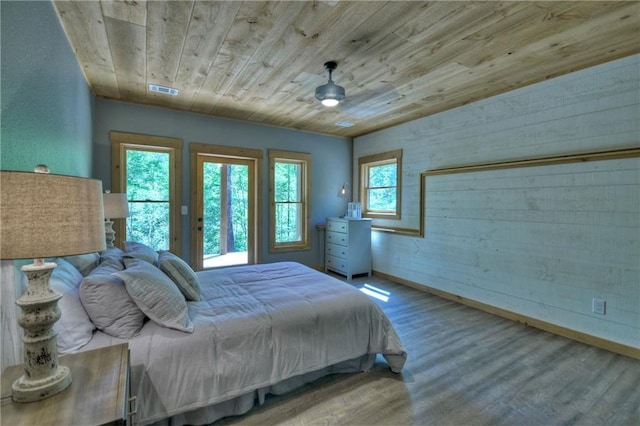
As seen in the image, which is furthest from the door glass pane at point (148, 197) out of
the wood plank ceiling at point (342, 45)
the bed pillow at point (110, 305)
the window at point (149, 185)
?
the bed pillow at point (110, 305)

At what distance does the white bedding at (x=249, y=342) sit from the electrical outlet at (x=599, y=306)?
2.00 meters

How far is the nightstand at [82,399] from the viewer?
87 centimetres

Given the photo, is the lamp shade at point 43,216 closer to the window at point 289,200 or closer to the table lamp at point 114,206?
the table lamp at point 114,206

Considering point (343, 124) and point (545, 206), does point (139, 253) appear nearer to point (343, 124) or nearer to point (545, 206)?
point (343, 124)

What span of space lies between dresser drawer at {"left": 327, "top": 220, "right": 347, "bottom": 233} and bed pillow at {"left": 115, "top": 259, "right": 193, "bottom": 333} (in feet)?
11.2

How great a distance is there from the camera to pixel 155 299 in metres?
1.62

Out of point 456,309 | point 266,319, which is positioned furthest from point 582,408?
point 266,319

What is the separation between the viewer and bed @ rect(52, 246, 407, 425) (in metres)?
1.49

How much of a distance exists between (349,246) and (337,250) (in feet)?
1.07

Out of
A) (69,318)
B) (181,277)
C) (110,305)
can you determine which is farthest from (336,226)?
(69,318)

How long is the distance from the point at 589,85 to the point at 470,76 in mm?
1038

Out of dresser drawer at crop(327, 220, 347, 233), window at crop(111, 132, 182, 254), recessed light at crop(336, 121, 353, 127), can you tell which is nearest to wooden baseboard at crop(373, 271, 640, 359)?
dresser drawer at crop(327, 220, 347, 233)

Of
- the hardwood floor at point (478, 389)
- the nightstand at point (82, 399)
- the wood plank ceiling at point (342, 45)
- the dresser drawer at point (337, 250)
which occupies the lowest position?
the hardwood floor at point (478, 389)

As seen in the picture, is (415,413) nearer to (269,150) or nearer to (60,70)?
(60,70)
